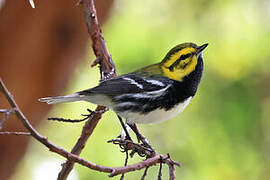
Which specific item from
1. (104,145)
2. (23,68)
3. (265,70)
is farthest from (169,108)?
(265,70)

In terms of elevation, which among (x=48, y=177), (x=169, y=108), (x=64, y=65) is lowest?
(x=48, y=177)

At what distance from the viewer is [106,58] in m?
3.05

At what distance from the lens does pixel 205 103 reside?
516cm

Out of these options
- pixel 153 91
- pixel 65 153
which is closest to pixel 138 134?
pixel 153 91

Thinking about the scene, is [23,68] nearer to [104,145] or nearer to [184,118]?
[104,145]

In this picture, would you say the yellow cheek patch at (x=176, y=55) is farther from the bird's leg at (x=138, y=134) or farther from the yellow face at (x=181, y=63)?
the bird's leg at (x=138, y=134)

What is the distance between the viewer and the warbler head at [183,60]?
3.18 metres

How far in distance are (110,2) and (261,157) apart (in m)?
2.12

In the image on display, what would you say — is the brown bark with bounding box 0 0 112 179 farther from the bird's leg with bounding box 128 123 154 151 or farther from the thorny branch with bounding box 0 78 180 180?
the thorny branch with bounding box 0 78 180 180

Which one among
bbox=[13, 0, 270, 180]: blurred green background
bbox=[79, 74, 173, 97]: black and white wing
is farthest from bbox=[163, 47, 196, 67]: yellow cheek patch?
bbox=[13, 0, 270, 180]: blurred green background

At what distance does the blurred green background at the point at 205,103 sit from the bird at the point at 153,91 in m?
1.55

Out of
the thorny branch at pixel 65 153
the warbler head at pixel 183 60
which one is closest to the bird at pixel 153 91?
the warbler head at pixel 183 60

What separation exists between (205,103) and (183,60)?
201 cm

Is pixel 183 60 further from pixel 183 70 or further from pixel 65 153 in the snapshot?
pixel 65 153
